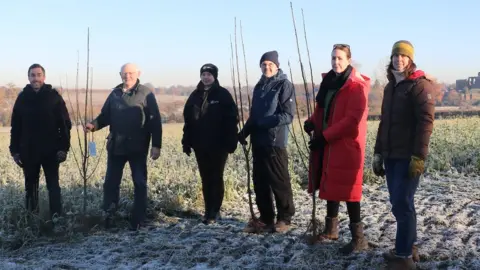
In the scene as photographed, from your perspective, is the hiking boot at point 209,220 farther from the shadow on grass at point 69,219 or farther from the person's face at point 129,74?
the person's face at point 129,74

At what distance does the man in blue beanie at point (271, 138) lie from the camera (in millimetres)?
5043

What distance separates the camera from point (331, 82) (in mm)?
4426

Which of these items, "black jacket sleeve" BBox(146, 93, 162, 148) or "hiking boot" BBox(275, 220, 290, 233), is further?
"black jacket sleeve" BBox(146, 93, 162, 148)

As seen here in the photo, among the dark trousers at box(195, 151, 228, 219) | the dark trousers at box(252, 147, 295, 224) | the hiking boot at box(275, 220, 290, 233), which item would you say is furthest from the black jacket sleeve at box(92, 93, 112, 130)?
the hiking boot at box(275, 220, 290, 233)

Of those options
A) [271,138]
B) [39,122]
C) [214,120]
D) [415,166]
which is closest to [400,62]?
[415,166]

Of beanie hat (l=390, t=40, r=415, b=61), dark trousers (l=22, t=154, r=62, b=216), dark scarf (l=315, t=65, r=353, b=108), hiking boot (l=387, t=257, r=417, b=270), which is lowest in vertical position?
hiking boot (l=387, t=257, r=417, b=270)

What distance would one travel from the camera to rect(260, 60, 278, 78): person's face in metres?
5.07

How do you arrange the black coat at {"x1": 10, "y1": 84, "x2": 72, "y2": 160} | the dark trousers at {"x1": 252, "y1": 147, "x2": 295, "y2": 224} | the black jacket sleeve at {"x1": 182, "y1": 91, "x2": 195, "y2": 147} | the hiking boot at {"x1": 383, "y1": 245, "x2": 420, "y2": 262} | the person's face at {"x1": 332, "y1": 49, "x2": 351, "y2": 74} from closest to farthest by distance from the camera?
the hiking boot at {"x1": 383, "y1": 245, "x2": 420, "y2": 262}, the person's face at {"x1": 332, "y1": 49, "x2": 351, "y2": 74}, the dark trousers at {"x1": 252, "y1": 147, "x2": 295, "y2": 224}, the black coat at {"x1": 10, "y1": 84, "x2": 72, "y2": 160}, the black jacket sleeve at {"x1": 182, "y1": 91, "x2": 195, "y2": 147}

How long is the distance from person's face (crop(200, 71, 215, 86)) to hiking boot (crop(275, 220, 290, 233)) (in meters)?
1.73

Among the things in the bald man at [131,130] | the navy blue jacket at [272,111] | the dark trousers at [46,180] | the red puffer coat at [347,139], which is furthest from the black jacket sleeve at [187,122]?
the red puffer coat at [347,139]

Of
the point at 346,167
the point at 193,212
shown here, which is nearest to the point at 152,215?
the point at 193,212

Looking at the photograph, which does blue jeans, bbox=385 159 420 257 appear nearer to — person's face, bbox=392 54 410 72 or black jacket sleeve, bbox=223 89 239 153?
person's face, bbox=392 54 410 72

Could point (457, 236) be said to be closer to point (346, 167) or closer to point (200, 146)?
point (346, 167)

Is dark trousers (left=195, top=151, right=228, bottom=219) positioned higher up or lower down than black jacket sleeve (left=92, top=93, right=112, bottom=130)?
lower down
